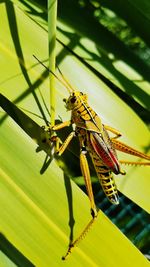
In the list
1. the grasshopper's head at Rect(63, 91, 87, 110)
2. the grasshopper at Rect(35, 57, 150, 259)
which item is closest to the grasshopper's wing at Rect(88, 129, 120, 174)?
the grasshopper at Rect(35, 57, 150, 259)

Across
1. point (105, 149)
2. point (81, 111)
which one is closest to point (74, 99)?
point (81, 111)

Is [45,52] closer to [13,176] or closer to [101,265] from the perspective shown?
[13,176]

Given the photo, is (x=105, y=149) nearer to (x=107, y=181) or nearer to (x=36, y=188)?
(x=107, y=181)

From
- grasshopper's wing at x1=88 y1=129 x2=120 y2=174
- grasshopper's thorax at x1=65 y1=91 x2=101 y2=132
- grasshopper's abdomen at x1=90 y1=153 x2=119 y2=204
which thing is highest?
grasshopper's thorax at x1=65 y1=91 x2=101 y2=132

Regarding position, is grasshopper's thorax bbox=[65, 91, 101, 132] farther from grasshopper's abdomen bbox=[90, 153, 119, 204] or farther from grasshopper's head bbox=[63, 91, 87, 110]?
grasshopper's abdomen bbox=[90, 153, 119, 204]

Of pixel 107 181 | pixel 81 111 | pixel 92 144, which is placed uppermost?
pixel 81 111

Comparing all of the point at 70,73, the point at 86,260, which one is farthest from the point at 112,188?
the point at 70,73

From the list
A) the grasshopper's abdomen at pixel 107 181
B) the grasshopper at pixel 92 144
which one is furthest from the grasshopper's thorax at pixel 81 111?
the grasshopper's abdomen at pixel 107 181
